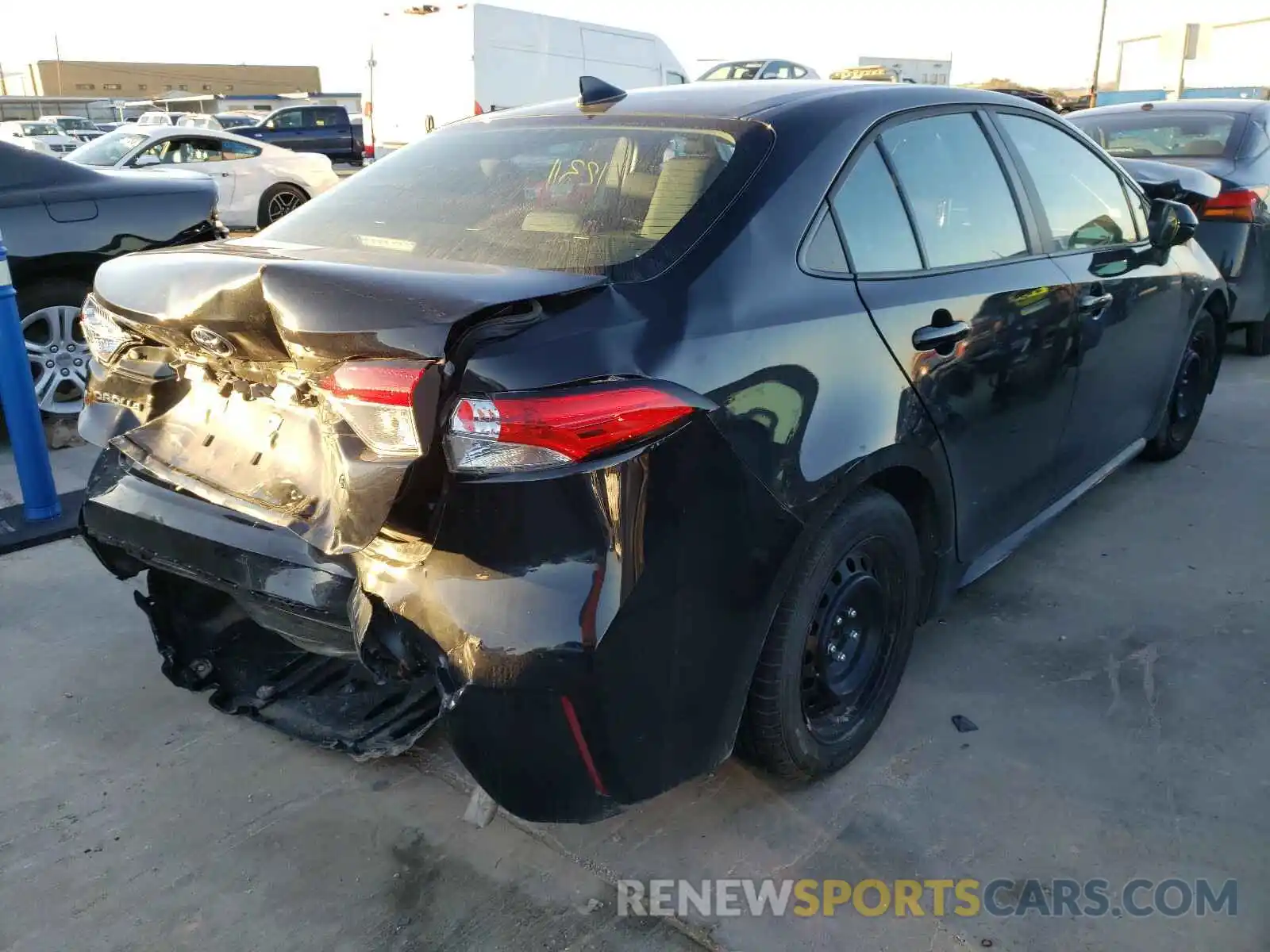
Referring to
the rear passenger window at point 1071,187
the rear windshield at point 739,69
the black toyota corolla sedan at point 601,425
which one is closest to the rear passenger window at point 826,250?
the black toyota corolla sedan at point 601,425

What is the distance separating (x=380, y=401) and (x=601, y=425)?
382mm

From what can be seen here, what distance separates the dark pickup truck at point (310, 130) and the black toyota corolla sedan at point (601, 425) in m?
21.7

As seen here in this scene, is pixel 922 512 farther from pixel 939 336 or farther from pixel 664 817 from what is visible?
pixel 664 817

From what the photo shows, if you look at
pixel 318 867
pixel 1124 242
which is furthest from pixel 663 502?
pixel 1124 242

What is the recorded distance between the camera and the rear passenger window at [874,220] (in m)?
2.36

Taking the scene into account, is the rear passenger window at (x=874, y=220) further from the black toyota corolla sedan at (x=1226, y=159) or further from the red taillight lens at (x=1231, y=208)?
the red taillight lens at (x=1231, y=208)

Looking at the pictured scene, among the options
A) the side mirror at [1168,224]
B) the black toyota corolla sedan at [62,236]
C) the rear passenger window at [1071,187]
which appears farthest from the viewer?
the black toyota corolla sedan at [62,236]

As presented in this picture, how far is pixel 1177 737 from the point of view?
8.96 ft

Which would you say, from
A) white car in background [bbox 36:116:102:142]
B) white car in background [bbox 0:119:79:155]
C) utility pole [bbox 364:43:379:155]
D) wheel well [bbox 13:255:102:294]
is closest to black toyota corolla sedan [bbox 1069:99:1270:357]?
wheel well [bbox 13:255:102:294]

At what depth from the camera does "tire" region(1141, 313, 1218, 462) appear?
456 cm

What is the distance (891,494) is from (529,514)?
3.81 ft

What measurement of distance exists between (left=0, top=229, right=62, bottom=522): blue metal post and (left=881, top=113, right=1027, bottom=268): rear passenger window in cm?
329

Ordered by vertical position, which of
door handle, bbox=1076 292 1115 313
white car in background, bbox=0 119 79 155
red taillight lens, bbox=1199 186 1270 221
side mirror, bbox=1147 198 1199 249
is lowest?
white car in background, bbox=0 119 79 155

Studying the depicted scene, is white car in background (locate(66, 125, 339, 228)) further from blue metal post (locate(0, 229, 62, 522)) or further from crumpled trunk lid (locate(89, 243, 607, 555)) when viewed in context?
crumpled trunk lid (locate(89, 243, 607, 555))
